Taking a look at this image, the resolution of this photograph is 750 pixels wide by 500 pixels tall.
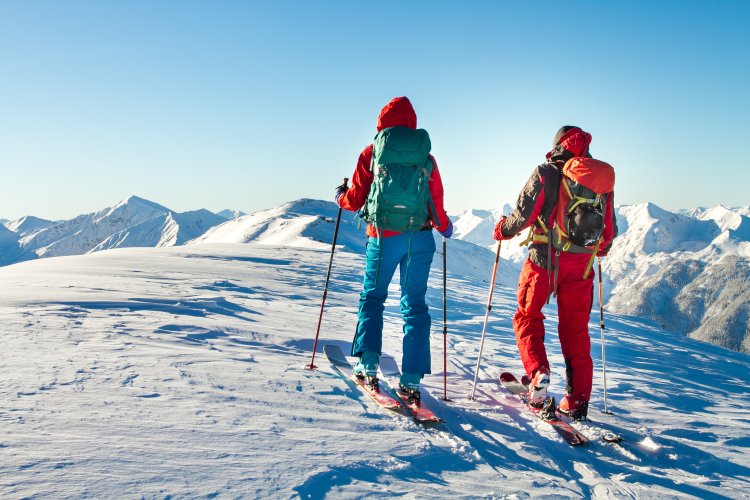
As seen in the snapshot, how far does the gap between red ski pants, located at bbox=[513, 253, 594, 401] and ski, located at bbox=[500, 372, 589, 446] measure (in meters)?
0.35

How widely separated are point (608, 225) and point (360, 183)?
267cm

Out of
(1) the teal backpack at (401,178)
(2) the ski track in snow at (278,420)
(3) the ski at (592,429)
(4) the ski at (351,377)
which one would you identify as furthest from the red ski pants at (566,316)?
(4) the ski at (351,377)

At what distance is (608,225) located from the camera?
481cm

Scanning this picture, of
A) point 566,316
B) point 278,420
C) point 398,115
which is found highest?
point 398,115

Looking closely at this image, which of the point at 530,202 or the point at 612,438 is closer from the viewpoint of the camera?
the point at 612,438

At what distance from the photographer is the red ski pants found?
14.8 feet

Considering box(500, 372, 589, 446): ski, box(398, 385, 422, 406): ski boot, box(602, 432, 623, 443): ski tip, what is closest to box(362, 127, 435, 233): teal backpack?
box(398, 385, 422, 406): ski boot

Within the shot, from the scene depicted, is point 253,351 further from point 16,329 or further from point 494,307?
point 494,307

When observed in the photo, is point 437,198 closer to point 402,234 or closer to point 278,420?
point 402,234

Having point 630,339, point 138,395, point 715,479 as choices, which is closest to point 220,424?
point 138,395

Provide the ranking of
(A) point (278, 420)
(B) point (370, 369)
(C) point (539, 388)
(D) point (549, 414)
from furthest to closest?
(B) point (370, 369), (C) point (539, 388), (D) point (549, 414), (A) point (278, 420)

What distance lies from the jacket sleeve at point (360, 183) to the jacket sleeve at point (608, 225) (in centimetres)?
248

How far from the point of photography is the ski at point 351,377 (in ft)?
13.4

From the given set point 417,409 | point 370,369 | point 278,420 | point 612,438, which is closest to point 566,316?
point 612,438
